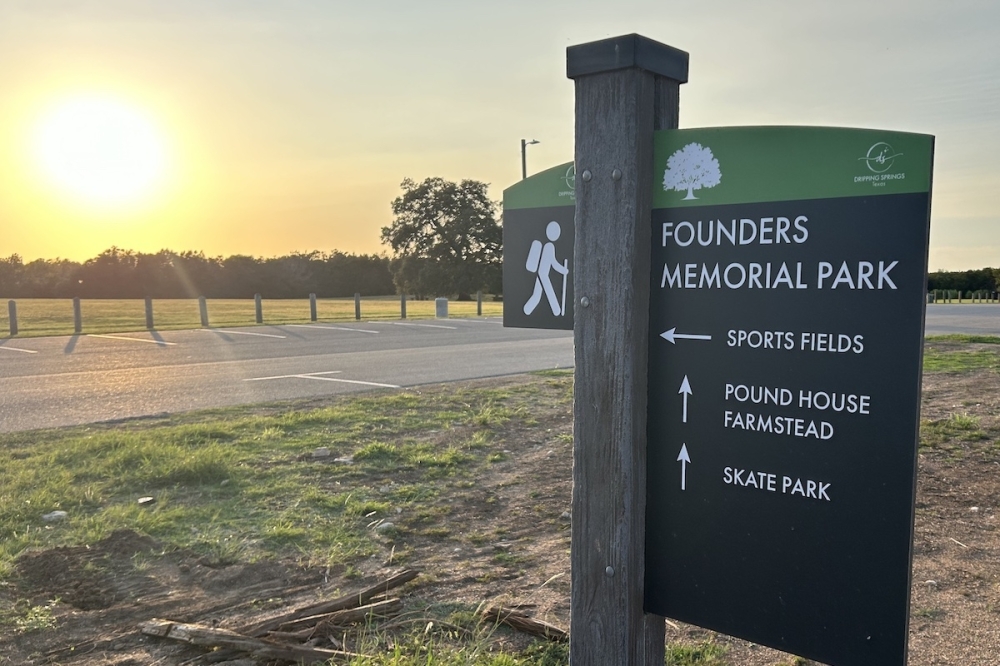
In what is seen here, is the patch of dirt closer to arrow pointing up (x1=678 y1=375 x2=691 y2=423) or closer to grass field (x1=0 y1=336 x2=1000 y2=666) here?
grass field (x1=0 y1=336 x2=1000 y2=666)

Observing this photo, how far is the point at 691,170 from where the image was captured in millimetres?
2141

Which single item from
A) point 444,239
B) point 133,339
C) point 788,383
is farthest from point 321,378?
point 444,239

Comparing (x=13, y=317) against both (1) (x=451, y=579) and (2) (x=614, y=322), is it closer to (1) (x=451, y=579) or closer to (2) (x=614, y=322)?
(1) (x=451, y=579)

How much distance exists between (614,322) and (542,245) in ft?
2.75

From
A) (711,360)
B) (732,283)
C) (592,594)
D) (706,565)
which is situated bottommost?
(592,594)

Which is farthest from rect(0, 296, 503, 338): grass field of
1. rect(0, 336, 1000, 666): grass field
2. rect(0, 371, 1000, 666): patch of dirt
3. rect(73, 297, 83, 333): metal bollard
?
rect(0, 371, 1000, 666): patch of dirt

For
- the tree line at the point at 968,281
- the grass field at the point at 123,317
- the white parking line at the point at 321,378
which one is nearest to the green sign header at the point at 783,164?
the white parking line at the point at 321,378

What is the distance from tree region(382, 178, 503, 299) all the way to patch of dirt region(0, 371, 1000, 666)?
54375mm

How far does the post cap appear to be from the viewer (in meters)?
2.12

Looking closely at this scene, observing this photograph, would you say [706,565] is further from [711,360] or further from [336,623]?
[336,623]

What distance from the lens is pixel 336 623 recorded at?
3.07 metres

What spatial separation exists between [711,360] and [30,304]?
32611 mm

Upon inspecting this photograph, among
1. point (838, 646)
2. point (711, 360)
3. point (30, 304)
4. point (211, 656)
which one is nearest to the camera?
point (838, 646)

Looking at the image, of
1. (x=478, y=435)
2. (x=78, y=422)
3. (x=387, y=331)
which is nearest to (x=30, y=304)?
(x=387, y=331)
